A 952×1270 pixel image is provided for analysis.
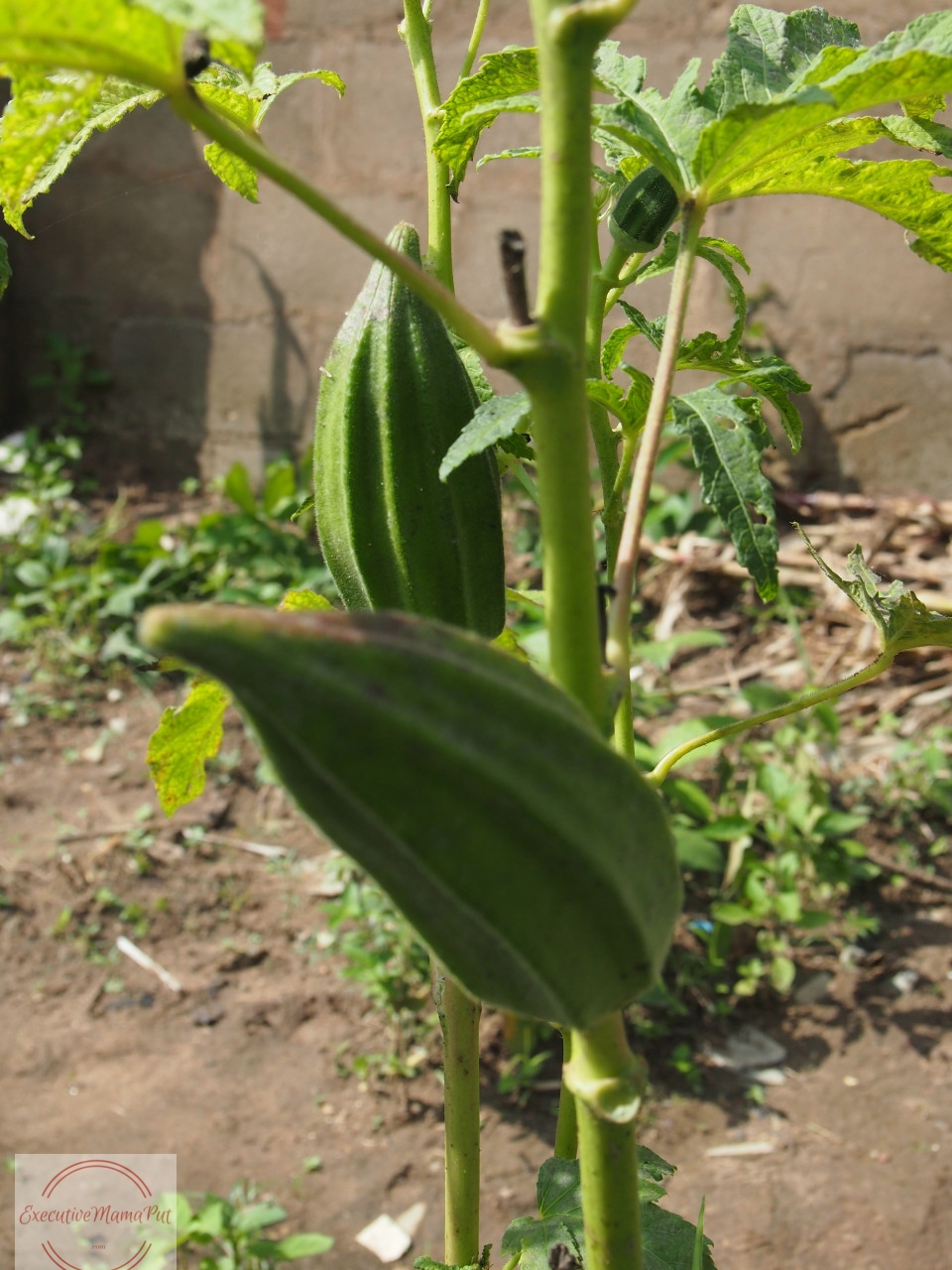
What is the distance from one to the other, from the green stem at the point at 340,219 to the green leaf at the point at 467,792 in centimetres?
11

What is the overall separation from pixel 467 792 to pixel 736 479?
24 cm

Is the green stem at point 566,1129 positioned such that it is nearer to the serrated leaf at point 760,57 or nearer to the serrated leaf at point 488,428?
the serrated leaf at point 488,428

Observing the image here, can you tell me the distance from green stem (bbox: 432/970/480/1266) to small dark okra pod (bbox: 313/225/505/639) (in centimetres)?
24

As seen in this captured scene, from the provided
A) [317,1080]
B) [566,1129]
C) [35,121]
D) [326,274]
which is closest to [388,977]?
[317,1080]

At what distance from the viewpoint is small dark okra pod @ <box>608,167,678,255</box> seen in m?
0.69

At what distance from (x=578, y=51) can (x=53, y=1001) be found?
79.8 inches

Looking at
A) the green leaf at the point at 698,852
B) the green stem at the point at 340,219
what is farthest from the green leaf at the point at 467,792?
the green leaf at the point at 698,852

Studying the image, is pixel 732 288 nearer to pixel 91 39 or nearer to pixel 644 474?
pixel 644 474

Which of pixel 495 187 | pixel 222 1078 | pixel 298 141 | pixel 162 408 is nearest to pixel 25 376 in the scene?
pixel 162 408

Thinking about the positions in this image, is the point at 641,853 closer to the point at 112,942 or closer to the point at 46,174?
the point at 46,174

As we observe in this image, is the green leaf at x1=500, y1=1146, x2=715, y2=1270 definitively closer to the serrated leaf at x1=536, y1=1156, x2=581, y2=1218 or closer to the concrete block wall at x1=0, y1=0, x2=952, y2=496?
the serrated leaf at x1=536, y1=1156, x2=581, y2=1218

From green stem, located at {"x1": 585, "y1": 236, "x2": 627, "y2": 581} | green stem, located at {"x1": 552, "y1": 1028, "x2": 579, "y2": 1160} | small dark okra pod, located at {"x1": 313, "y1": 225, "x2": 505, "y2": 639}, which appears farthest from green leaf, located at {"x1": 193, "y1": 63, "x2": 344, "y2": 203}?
green stem, located at {"x1": 552, "y1": 1028, "x2": 579, "y2": 1160}

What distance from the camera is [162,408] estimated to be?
3.64m

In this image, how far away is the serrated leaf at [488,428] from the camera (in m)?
0.55
